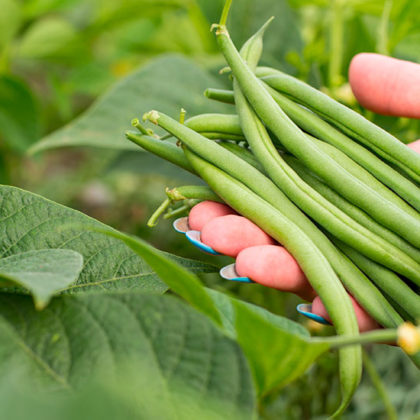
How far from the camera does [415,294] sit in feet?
1.73

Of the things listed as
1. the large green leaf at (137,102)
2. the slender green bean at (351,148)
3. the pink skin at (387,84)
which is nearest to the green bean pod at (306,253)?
the slender green bean at (351,148)

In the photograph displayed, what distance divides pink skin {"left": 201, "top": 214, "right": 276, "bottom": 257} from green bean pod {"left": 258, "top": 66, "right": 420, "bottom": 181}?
151 mm

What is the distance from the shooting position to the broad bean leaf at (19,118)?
107cm

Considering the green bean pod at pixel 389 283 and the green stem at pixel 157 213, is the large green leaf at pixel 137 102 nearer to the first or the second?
the green stem at pixel 157 213

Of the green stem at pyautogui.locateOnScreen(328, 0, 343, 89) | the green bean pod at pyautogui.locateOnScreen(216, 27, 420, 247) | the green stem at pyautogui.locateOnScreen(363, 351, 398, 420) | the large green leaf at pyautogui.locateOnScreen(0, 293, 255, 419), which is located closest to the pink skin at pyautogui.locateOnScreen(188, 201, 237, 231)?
the green bean pod at pyautogui.locateOnScreen(216, 27, 420, 247)

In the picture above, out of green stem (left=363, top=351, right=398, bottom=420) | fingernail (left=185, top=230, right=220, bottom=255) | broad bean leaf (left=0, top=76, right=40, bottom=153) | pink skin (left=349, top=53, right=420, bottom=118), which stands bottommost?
green stem (left=363, top=351, right=398, bottom=420)

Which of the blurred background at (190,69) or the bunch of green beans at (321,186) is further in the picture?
the blurred background at (190,69)

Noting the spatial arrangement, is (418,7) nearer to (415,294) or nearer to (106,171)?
(415,294)

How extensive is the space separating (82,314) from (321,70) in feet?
2.67

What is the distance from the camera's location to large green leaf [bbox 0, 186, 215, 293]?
51 cm

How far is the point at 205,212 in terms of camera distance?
23.8 inches

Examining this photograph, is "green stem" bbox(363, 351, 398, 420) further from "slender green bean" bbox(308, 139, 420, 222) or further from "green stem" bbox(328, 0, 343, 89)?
"green stem" bbox(328, 0, 343, 89)

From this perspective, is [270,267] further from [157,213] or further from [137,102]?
[137,102]

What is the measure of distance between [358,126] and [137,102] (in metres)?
0.51
